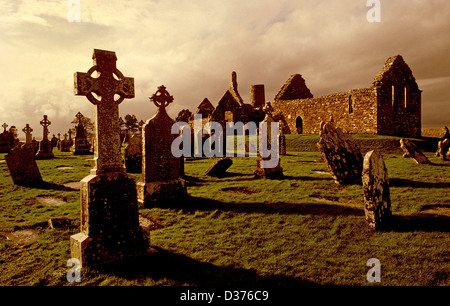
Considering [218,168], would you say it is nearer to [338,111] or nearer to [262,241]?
[262,241]

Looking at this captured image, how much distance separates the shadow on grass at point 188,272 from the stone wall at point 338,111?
18.9 meters

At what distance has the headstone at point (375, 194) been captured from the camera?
4.48 m

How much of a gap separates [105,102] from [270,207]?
3700mm

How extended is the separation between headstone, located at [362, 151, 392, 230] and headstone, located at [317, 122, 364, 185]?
3.29 metres

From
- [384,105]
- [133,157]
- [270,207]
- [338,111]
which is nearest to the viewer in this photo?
[270,207]

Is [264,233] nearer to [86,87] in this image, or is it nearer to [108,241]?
[108,241]

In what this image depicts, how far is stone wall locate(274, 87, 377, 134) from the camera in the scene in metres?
24.8

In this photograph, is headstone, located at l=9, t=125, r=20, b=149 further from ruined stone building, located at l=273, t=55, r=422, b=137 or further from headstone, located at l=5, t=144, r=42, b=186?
ruined stone building, located at l=273, t=55, r=422, b=137

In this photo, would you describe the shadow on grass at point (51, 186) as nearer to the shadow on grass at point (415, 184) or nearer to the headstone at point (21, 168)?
the headstone at point (21, 168)

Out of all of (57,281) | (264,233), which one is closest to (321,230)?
(264,233)

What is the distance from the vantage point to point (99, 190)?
Result: 142 inches

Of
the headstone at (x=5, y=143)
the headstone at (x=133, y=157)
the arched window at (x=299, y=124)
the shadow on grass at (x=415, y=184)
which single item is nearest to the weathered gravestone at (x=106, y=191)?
the shadow on grass at (x=415, y=184)

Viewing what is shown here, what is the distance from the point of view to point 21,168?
9.14 meters

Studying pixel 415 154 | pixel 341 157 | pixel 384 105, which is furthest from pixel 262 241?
pixel 384 105
